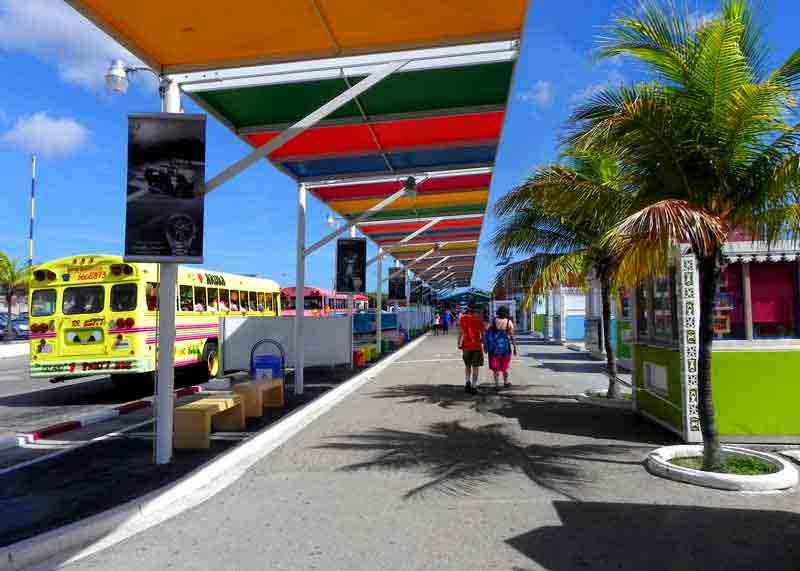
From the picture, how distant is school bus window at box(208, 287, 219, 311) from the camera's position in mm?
15102

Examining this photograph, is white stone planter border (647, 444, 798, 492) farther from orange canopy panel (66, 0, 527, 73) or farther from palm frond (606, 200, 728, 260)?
orange canopy panel (66, 0, 527, 73)

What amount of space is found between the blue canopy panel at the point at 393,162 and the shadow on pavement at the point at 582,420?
4.98 m

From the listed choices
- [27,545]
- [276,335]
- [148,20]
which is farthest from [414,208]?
[27,545]

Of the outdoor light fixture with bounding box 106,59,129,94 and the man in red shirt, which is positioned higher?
the outdoor light fixture with bounding box 106,59,129,94

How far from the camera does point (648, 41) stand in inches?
221

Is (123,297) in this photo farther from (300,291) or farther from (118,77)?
(118,77)

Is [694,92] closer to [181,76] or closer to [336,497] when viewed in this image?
[336,497]

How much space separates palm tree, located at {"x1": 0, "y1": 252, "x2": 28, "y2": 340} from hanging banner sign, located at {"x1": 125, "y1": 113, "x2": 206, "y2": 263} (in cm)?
3433

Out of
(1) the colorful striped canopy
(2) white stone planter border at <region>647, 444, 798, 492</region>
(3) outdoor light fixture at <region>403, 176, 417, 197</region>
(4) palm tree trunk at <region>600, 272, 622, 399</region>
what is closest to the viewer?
(2) white stone planter border at <region>647, 444, 798, 492</region>

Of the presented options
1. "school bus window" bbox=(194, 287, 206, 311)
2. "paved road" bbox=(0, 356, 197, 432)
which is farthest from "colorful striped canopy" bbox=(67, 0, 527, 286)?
"paved road" bbox=(0, 356, 197, 432)

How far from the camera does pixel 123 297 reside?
11.5 meters

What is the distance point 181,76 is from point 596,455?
6.78 metres

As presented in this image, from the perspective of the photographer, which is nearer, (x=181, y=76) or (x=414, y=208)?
(x=181, y=76)

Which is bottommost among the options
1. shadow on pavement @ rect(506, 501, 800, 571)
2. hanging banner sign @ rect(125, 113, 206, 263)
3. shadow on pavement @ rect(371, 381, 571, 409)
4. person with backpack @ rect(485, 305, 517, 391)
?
shadow on pavement @ rect(506, 501, 800, 571)
